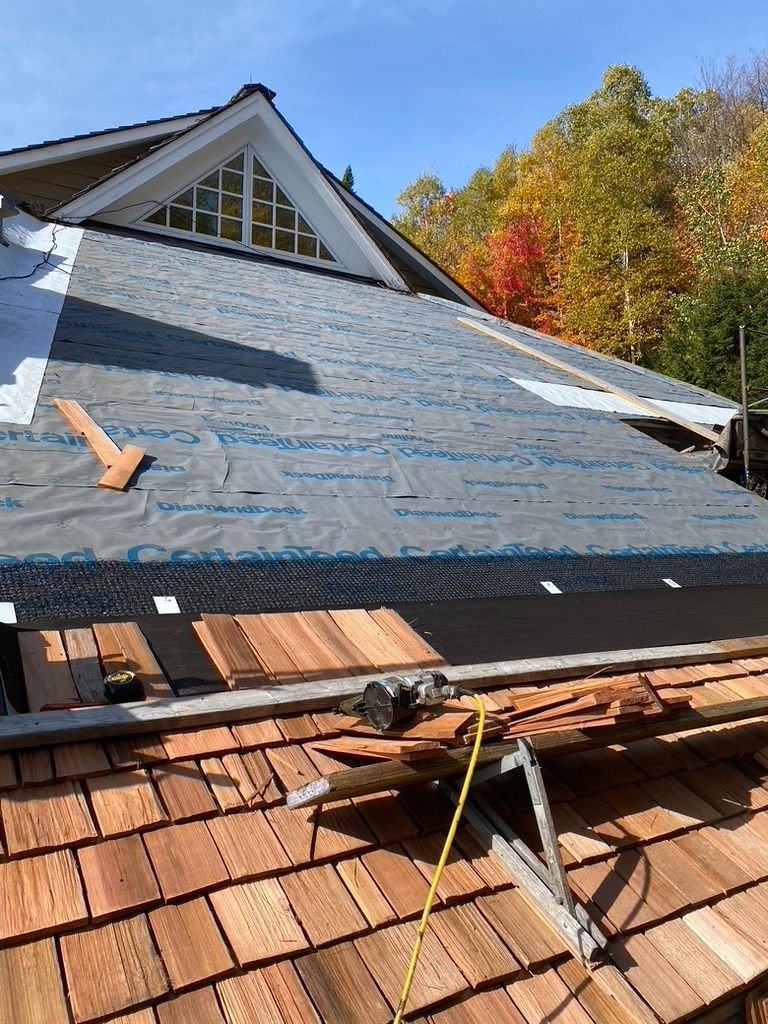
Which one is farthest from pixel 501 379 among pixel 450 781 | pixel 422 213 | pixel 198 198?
pixel 422 213

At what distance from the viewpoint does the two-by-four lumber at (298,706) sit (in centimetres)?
178

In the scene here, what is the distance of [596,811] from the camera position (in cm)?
204

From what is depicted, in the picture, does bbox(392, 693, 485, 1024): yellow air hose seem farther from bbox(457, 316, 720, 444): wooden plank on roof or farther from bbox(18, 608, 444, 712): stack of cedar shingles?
bbox(457, 316, 720, 444): wooden plank on roof

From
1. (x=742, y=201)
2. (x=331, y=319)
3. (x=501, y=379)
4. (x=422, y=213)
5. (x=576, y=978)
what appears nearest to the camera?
(x=576, y=978)

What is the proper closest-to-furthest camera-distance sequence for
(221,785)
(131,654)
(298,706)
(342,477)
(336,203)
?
1. (221,785)
2. (298,706)
3. (131,654)
4. (342,477)
5. (336,203)

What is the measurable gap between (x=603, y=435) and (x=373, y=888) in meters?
5.18

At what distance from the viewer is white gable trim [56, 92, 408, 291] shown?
10.0 m

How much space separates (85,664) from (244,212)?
10.4m

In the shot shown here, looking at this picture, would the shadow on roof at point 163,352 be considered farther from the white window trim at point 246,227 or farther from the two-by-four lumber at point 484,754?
the white window trim at point 246,227

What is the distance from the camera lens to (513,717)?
217cm

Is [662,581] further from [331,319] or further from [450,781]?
[331,319]

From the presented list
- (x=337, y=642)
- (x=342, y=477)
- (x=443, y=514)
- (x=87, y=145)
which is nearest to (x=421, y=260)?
(x=87, y=145)

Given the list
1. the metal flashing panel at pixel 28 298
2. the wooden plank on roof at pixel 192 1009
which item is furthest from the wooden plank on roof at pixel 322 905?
the metal flashing panel at pixel 28 298

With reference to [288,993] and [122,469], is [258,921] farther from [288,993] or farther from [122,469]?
[122,469]
